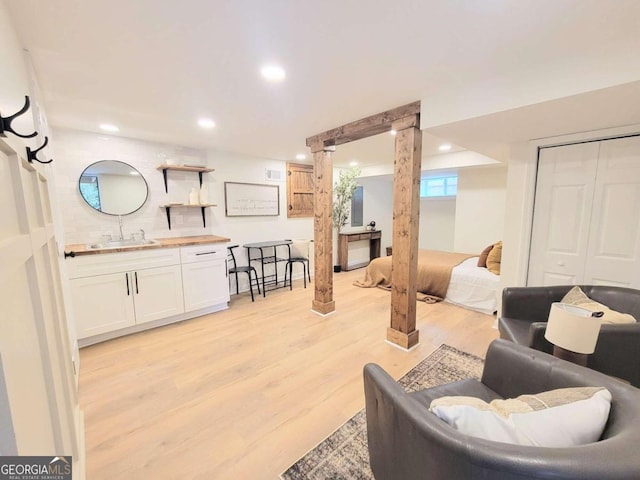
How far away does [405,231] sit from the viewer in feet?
8.08

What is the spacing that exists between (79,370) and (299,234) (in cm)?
351

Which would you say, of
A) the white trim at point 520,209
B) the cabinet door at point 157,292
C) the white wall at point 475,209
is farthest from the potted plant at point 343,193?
the cabinet door at point 157,292

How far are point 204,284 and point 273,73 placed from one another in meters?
2.56

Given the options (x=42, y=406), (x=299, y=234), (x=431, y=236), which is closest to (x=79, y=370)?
(x=42, y=406)

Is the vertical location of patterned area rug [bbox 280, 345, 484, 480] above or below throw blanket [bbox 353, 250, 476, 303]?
below

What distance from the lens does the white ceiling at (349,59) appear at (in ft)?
4.08

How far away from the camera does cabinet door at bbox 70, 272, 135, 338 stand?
2.60m

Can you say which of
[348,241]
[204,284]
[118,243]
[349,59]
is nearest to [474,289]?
[348,241]

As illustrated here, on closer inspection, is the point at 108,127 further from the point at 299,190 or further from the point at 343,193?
the point at 343,193

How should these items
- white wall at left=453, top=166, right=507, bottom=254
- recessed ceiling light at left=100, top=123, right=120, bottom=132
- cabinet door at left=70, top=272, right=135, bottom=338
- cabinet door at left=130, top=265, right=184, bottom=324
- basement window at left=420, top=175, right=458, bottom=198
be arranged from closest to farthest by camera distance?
1. cabinet door at left=70, top=272, right=135, bottom=338
2. recessed ceiling light at left=100, top=123, right=120, bottom=132
3. cabinet door at left=130, top=265, right=184, bottom=324
4. white wall at left=453, top=166, right=507, bottom=254
5. basement window at left=420, top=175, right=458, bottom=198

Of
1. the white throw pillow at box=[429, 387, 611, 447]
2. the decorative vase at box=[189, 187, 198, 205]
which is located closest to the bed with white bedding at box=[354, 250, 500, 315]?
the white throw pillow at box=[429, 387, 611, 447]

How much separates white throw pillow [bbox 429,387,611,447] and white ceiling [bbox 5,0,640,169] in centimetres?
A: 157

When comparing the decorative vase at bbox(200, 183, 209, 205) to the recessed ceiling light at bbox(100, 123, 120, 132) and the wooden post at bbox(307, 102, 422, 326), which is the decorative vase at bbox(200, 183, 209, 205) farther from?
the wooden post at bbox(307, 102, 422, 326)

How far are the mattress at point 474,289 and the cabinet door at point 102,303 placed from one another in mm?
3909
